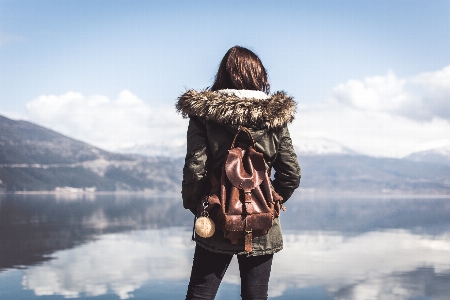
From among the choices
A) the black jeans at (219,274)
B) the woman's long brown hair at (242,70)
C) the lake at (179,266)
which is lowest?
the lake at (179,266)

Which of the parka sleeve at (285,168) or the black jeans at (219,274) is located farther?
the parka sleeve at (285,168)

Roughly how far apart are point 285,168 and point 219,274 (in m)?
0.73

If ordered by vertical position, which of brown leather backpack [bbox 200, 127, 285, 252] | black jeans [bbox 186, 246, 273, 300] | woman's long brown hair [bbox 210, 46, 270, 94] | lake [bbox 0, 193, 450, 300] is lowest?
lake [bbox 0, 193, 450, 300]

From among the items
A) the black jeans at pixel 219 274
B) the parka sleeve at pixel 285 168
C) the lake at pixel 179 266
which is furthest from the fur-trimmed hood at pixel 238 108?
the lake at pixel 179 266

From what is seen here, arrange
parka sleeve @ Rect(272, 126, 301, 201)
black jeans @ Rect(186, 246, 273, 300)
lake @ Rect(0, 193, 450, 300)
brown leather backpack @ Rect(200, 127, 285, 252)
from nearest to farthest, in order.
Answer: brown leather backpack @ Rect(200, 127, 285, 252), black jeans @ Rect(186, 246, 273, 300), parka sleeve @ Rect(272, 126, 301, 201), lake @ Rect(0, 193, 450, 300)

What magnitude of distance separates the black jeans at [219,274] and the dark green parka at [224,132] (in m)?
0.06

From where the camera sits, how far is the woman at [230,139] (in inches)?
124

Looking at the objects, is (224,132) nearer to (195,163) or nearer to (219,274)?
(195,163)

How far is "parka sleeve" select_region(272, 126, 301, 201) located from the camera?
3.30 metres

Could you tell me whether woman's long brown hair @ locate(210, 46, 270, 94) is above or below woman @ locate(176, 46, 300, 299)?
above

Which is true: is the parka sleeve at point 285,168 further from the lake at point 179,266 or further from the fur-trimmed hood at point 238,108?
the lake at point 179,266

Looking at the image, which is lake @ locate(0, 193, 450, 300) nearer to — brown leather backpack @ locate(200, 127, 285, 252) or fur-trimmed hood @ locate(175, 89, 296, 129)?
brown leather backpack @ locate(200, 127, 285, 252)

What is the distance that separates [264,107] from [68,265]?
275 inches

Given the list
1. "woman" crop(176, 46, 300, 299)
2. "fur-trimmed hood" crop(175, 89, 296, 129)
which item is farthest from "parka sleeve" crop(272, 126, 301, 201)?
"fur-trimmed hood" crop(175, 89, 296, 129)
